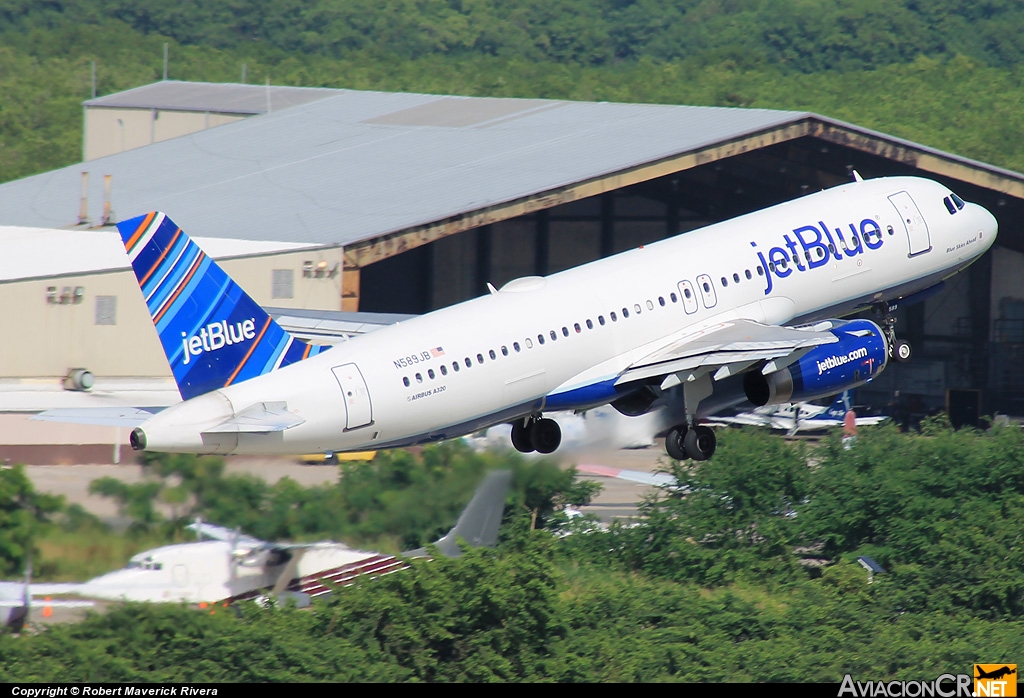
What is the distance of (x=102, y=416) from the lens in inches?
1259

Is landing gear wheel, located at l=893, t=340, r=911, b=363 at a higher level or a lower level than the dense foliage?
higher

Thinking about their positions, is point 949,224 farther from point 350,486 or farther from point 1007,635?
point 350,486

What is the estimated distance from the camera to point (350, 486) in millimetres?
44750

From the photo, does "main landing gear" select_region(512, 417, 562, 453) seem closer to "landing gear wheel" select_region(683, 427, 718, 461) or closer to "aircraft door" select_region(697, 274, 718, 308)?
"landing gear wheel" select_region(683, 427, 718, 461)

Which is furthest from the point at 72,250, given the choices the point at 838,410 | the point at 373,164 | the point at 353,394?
the point at 838,410

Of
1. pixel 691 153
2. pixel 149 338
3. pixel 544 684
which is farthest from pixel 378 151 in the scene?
pixel 544 684

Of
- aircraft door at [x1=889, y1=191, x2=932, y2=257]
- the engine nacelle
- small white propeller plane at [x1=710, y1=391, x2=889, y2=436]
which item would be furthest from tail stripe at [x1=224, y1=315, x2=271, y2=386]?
small white propeller plane at [x1=710, y1=391, x2=889, y2=436]

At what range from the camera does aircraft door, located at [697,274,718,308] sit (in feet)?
128

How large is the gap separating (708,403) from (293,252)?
70.1 ft

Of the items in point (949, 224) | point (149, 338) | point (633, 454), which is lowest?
point (633, 454)

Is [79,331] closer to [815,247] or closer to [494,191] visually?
[494,191]

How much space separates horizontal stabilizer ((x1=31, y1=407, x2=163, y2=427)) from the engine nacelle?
15235mm

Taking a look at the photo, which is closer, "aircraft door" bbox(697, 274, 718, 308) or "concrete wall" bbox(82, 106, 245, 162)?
"aircraft door" bbox(697, 274, 718, 308)

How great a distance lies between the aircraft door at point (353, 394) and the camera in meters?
33.9
